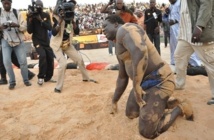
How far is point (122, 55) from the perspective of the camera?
3.44 m

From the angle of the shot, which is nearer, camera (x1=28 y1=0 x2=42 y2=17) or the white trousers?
the white trousers

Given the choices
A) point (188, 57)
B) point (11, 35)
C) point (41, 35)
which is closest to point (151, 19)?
point (41, 35)

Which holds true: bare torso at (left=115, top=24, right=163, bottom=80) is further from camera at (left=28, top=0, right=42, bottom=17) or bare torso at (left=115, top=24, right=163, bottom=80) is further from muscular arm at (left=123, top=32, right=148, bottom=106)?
camera at (left=28, top=0, right=42, bottom=17)

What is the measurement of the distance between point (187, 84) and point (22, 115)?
2751 millimetres

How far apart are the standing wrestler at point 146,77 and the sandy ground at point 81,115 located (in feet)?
0.46

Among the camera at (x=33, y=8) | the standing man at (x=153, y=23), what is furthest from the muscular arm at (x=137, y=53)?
the standing man at (x=153, y=23)

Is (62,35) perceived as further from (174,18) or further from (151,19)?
(151,19)

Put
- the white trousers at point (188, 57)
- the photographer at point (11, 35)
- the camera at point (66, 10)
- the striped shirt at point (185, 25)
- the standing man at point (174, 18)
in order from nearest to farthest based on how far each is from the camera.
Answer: the white trousers at point (188, 57)
the striped shirt at point (185, 25)
the camera at point (66, 10)
the photographer at point (11, 35)
the standing man at point (174, 18)

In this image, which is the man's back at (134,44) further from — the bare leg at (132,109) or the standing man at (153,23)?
the standing man at (153,23)

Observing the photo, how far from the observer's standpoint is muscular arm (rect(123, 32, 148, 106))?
3.06 m

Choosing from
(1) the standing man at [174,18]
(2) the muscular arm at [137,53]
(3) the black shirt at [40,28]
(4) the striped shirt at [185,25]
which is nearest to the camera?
(2) the muscular arm at [137,53]

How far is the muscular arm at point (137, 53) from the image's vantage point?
3061 millimetres

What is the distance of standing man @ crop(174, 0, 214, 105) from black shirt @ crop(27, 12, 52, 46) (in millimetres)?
2795

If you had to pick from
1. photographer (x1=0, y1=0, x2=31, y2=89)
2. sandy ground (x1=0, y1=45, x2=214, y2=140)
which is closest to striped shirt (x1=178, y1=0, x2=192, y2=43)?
sandy ground (x1=0, y1=45, x2=214, y2=140)
